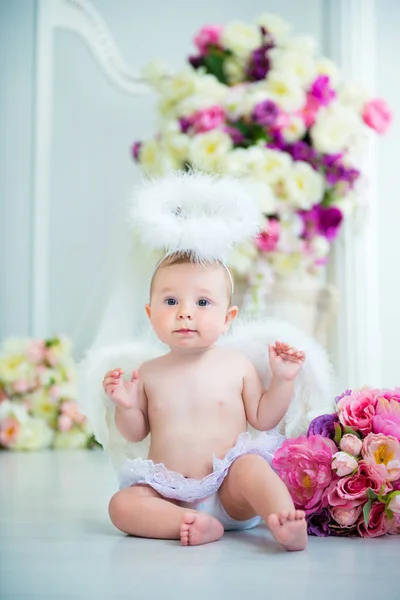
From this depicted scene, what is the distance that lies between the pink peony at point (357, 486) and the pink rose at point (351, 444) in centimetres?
2

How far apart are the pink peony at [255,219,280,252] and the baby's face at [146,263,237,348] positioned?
1.07m

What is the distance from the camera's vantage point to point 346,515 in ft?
4.54

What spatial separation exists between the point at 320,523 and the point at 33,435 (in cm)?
158

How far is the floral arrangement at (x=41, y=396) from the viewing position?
281cm

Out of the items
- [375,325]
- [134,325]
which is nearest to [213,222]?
[134,325]

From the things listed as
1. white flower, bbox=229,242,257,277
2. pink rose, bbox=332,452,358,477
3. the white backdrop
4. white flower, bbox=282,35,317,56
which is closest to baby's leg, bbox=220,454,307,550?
pink rose, bbox=332,452,358,477

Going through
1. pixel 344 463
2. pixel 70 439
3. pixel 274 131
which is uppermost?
pixel 274 131

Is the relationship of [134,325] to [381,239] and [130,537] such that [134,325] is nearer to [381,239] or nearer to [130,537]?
[381,239]

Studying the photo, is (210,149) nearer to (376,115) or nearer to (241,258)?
(241,258)

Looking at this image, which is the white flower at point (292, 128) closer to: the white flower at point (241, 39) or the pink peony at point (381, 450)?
the white flower at point (241, 39)

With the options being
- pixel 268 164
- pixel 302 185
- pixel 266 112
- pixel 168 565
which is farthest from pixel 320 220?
pixel 168 565

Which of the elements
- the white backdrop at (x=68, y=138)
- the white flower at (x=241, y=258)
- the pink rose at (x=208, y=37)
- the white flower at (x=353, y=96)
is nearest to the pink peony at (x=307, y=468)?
the white flower at (x=241, y=258)

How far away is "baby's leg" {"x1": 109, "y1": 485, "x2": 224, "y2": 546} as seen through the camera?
4.26 feet

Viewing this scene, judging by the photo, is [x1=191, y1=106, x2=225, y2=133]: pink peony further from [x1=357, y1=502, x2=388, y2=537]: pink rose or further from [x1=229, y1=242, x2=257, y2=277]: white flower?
[x1=357, y1=502, x2=388, y2=537]: pink rose
